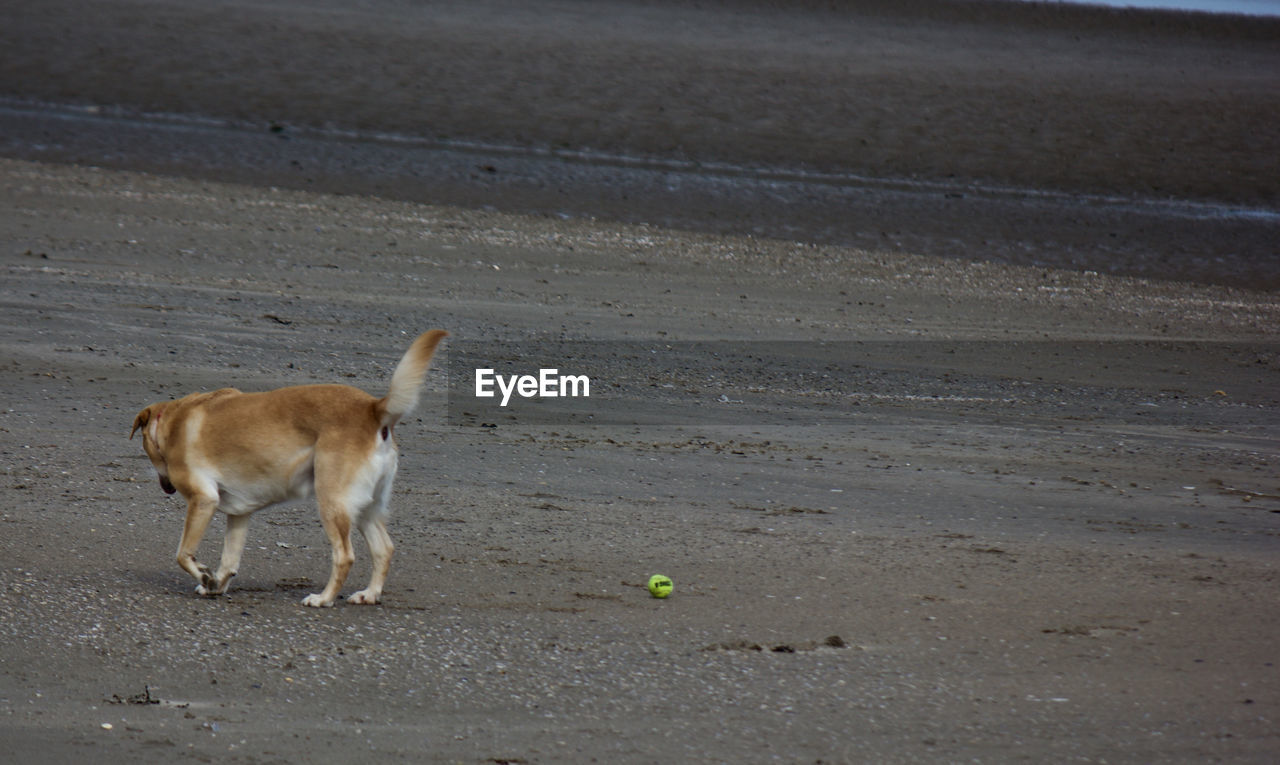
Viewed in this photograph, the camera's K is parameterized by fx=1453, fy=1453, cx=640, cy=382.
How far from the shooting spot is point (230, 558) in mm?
6473

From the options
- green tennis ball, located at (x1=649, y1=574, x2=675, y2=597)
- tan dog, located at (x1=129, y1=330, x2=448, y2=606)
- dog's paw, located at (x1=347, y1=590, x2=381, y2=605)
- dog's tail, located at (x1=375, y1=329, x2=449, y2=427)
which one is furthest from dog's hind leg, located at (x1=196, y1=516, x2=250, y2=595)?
green tennis ball, located at (x1=649, y1=574, x2=675, y2=597)

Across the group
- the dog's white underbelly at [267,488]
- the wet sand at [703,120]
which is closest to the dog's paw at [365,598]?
the dog's white underbelly at [267,488]

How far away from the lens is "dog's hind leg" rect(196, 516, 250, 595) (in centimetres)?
641

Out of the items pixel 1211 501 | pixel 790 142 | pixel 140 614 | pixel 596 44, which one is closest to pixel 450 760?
pixel 140 614

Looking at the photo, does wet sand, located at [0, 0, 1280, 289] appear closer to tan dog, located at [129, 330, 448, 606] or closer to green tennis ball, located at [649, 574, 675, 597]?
green tennis ball, located at [649, 574, 675, 597]

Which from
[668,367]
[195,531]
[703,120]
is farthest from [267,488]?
[703,120]

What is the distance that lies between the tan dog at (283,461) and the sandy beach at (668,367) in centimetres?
30

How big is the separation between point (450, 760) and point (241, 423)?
2082 millimetres

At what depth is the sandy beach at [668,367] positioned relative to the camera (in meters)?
5.65

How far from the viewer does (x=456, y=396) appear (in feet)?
35.4

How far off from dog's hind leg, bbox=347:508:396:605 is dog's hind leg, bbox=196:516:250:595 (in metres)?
0.54

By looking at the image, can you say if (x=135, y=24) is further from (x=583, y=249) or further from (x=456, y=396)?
(x=456, y=396)

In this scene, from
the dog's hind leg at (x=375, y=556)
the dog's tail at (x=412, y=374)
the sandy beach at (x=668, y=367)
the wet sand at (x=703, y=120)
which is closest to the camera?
the sandy beach at (x=668, y=367)

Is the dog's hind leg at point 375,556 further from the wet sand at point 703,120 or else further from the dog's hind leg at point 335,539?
the wet sand at point 703,120
